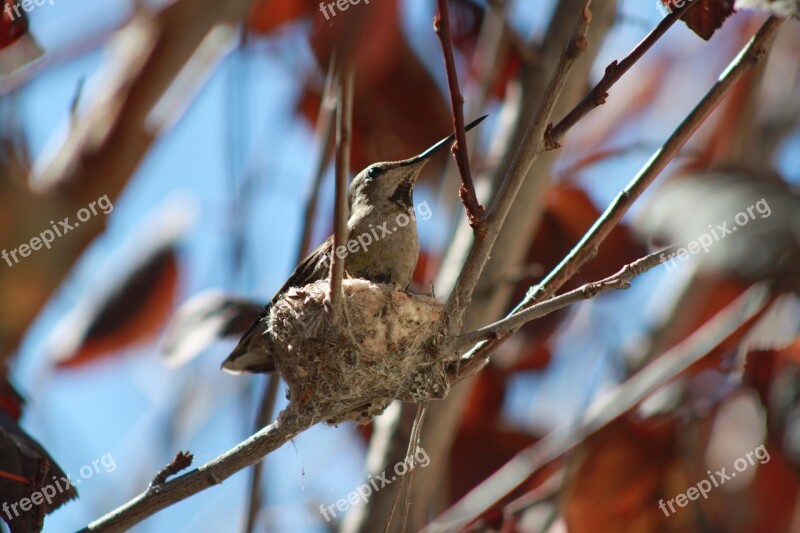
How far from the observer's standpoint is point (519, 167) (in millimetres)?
2484

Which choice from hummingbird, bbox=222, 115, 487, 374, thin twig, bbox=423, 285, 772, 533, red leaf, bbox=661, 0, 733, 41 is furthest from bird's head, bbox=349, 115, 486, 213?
red leaf, bbox=661, 0, 733, 41

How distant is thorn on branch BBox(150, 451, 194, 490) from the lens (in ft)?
8.52

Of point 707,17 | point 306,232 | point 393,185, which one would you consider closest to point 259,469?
point 306,232

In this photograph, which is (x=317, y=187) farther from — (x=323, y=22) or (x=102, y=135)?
(x=323, y=22)

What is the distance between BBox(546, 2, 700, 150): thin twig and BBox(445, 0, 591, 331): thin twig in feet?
0.21

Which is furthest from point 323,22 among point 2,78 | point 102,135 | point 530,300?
point 2,78

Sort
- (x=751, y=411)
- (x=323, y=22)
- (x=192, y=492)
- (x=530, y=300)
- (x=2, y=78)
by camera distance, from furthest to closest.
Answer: (x=751, y=411), (x=2, y=78), (x=530, y=300), (x=192, y=492), (x=323, y=22)

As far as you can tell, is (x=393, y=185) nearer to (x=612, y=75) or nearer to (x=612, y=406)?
(x=612, y=406)

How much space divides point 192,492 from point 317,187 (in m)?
1.80

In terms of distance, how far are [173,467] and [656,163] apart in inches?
70.4

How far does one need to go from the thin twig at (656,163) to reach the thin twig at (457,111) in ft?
1.65

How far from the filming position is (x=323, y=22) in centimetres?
238

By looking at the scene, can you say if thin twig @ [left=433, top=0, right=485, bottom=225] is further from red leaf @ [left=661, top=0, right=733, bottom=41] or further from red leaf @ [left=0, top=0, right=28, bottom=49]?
red leaf @ [left=0, top=0, right=28, bottom=49]

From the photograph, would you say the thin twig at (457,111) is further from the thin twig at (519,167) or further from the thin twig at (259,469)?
the thin twig at (259,469)
